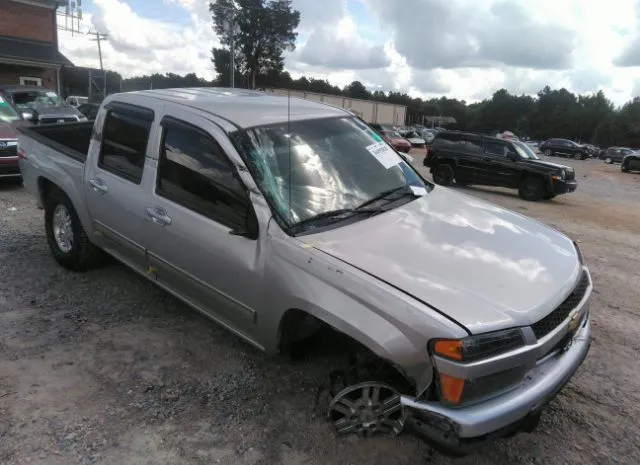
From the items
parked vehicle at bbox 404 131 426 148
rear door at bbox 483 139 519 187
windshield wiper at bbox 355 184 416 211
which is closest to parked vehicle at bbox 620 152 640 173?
parked vehicle at bbox 404 131 426 148

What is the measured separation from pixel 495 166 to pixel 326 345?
12407 millimetres

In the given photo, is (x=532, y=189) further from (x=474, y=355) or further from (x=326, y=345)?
(x=474, y=355)

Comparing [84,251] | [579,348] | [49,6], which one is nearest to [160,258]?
[84,251]

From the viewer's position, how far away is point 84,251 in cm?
472

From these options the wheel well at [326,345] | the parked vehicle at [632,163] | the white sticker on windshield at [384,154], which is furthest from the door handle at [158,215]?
the parked vehicle at [632,163]

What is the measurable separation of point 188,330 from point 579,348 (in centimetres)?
273

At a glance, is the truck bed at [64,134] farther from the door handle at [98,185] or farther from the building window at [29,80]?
the building window at [29,80]

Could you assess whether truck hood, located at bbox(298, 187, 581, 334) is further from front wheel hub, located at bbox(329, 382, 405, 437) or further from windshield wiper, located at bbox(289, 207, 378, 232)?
front wheel hub, located at bbox(329, 382, 405, 437)

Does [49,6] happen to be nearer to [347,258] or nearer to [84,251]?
[84,251]

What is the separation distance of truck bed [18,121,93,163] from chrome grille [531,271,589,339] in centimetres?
451

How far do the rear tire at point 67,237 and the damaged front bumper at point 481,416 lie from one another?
357 centimetres

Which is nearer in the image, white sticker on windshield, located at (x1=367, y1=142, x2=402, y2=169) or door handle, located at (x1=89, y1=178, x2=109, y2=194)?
white sticker on windshield, located at (x1=367, y1=142, x2=402, y2=169)

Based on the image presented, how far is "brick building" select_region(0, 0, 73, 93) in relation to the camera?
2662 cm

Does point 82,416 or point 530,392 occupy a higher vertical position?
point 530,392
